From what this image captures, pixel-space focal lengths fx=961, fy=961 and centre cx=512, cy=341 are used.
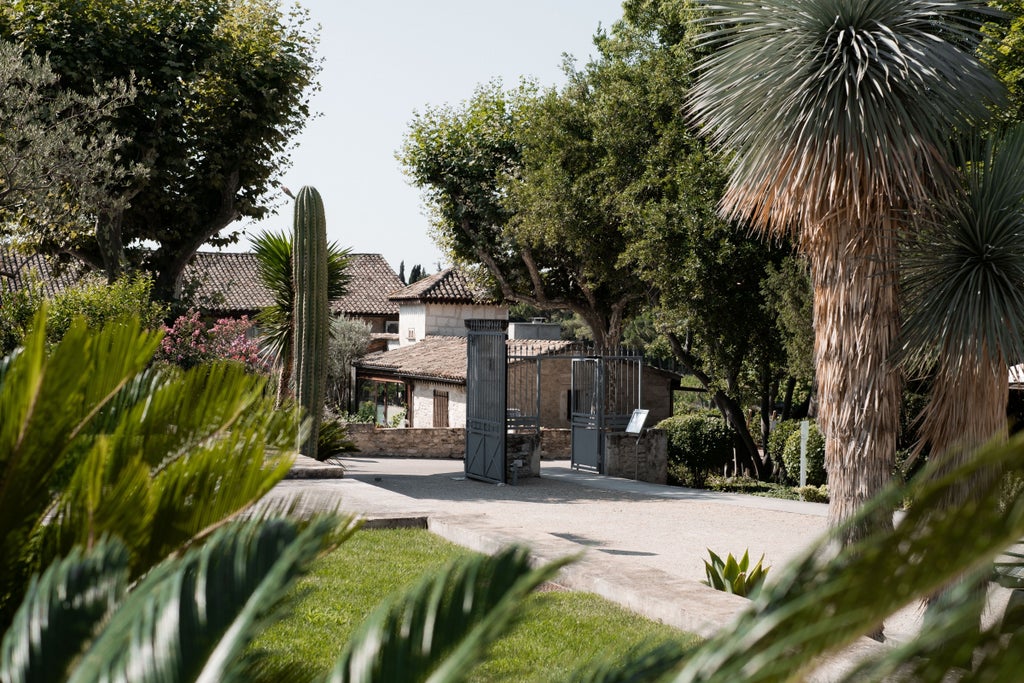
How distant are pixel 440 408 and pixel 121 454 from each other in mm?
29505

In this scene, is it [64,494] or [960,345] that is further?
[960,345]

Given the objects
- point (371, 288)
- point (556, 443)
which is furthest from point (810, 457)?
point (371, 288)

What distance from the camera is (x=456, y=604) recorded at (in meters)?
1.23

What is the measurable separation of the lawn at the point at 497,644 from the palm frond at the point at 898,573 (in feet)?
11.2

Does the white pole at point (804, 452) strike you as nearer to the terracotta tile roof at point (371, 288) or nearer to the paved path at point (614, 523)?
the paved path at point (614, 523)

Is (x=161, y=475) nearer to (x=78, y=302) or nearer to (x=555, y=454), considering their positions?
(x=78, y=302)

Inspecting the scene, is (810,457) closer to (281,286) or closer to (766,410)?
(766,410)

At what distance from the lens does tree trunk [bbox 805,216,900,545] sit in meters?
6.81

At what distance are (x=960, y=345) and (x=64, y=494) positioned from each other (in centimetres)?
608

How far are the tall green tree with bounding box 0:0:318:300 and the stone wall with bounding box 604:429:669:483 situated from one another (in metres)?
9.96

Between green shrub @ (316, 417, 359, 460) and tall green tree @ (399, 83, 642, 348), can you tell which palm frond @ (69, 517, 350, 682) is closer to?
green shrub @ (316, 417, 359, 460)

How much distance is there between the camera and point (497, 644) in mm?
5586

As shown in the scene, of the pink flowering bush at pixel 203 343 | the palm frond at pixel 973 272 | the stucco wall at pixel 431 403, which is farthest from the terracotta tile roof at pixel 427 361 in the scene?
the palm frond at pixel 973 272

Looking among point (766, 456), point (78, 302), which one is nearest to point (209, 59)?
point (78, 302)
